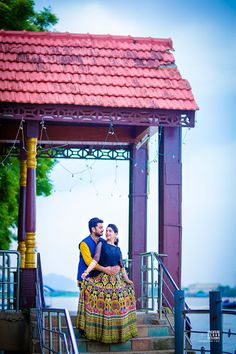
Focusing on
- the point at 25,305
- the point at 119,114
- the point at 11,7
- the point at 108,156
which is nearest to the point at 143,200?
the point at 108,156

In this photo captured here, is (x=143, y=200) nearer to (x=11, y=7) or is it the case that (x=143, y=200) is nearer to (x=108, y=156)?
(x=108, y=156)

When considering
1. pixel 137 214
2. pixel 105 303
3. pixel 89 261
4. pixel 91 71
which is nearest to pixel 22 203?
pixel 137 214

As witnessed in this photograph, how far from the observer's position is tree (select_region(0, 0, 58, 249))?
2161cm

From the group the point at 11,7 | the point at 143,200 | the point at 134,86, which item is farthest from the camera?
the point at 11,7

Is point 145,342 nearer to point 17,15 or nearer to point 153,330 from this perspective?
point 153,330

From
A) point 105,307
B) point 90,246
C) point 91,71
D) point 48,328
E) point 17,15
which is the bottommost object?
point 48,328

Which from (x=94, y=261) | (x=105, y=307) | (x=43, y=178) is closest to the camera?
(x=105, y=307)

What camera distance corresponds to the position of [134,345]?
11477mm

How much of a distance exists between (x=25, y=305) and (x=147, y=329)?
2.04 meters

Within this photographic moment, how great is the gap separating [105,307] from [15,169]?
11963 millimetres

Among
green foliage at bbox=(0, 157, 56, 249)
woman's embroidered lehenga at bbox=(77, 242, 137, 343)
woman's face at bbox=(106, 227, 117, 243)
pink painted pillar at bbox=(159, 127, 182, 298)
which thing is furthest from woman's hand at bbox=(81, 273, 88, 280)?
green foliage at bbox=(0, 157, 56, 249)

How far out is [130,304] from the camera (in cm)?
1134

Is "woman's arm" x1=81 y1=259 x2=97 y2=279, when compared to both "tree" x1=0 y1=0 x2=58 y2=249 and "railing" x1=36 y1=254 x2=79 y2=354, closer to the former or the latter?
"railing" x1=36 y1=254 x2=79 y2=354

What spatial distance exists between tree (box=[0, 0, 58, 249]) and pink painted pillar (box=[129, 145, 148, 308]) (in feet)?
19.2
